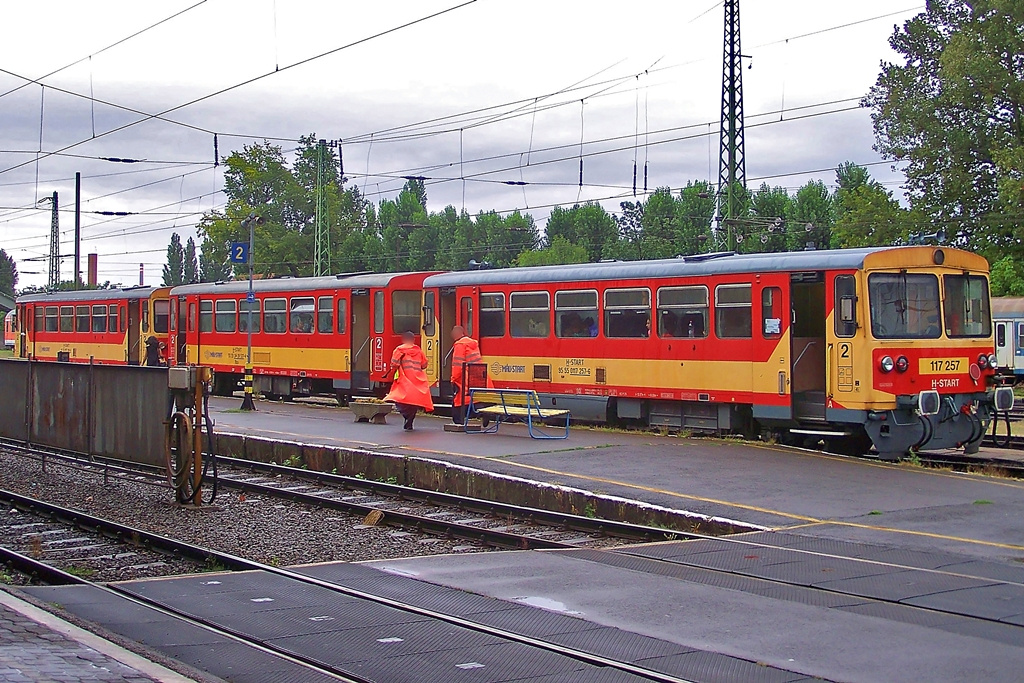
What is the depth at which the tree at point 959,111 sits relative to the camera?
1527 inches

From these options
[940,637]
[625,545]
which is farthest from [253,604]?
[940,637]

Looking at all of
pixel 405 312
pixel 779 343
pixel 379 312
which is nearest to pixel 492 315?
pixel 405 312

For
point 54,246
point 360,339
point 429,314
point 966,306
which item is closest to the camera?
point 966,306

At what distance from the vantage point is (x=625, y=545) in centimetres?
1022

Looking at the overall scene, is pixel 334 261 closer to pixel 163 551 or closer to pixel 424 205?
pixel 424 205

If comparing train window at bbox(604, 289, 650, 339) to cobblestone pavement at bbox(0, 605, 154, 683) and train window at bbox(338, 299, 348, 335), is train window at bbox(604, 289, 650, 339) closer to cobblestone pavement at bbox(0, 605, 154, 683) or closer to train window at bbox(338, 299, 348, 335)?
train window at bbox(338, 299, 348, 335)

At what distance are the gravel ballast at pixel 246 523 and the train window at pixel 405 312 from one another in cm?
1033

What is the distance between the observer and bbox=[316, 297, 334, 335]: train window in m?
27.1

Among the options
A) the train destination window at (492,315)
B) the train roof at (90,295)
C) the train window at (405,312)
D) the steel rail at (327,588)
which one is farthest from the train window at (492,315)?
the train roof at (90,295)

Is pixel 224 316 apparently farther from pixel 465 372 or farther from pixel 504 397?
pixel 504 397

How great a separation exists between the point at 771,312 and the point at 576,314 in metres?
4.31

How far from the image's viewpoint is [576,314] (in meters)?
20.6

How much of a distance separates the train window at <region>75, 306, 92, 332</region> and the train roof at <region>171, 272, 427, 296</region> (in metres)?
6.20

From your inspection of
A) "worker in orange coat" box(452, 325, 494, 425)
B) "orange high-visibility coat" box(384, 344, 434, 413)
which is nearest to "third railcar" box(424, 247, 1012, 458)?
"worker in orange coat" box(452, 325, 494, 425)
